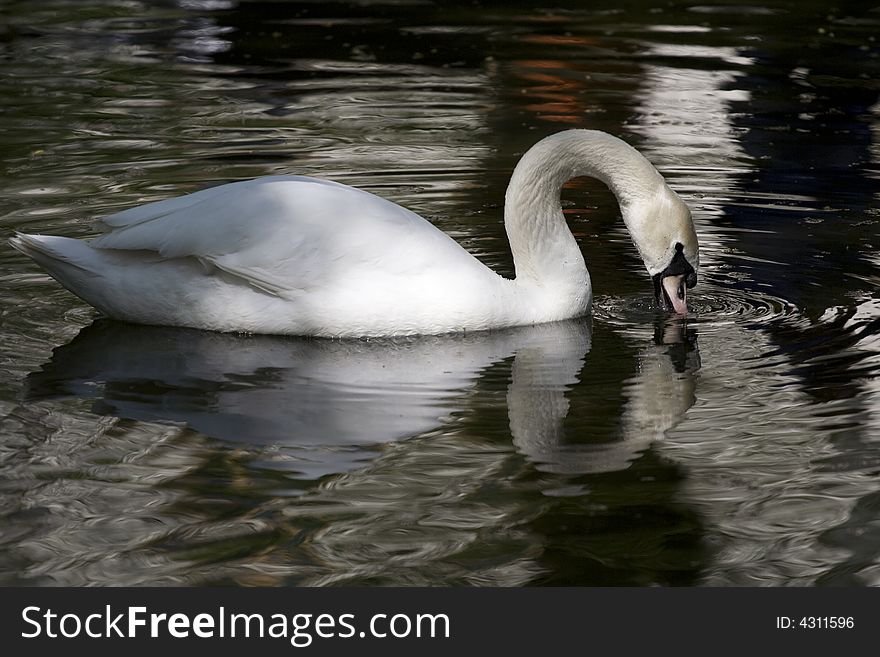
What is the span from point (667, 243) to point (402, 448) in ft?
6.90

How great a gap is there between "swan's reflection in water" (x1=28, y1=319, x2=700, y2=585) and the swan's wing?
1.18 ft

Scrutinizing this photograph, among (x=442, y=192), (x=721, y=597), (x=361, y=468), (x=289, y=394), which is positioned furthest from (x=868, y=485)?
(x=442, y=192)

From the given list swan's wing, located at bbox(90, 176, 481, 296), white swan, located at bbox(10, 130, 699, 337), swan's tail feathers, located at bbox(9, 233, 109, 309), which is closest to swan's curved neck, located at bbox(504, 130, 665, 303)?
white swan, located at bbox(10, 130, 699, 337)

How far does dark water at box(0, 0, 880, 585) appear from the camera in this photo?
15.6ft

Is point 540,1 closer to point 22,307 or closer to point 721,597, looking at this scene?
point 22,307

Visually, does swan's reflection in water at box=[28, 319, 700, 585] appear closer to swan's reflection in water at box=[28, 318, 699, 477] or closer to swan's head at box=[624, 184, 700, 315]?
swan's reflection in water at box=[28, 318, 699, 477]

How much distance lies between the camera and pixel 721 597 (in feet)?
14.6

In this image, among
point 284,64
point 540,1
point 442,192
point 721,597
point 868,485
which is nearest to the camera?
point 721,597

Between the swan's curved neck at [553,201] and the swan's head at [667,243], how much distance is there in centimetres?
9

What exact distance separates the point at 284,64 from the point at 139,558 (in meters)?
10.2

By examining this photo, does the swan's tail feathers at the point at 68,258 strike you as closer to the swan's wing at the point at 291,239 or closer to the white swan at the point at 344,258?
the white swan at the point at 344,258

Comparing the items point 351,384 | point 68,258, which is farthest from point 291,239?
point 68,258

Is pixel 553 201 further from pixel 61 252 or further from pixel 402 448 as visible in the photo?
pixel 61 252

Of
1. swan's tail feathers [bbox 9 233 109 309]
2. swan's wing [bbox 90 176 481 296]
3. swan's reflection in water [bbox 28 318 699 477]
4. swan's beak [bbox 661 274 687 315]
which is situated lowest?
swan's reflection in water [bbox 28 318 699 477]
